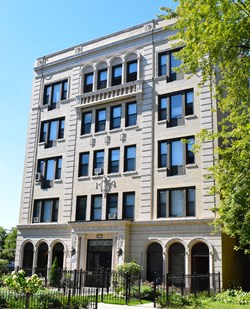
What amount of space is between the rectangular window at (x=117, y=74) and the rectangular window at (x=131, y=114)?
243 centimetres

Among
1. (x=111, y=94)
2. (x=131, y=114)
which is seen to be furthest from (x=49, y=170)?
(x=131, y=114)

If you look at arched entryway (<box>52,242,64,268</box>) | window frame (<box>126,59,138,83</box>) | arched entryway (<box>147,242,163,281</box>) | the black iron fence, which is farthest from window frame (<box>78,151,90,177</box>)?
arched entryway (<box>147,242,163,281</box>)

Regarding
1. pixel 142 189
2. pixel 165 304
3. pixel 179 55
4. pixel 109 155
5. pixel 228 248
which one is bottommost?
pixel 165 304

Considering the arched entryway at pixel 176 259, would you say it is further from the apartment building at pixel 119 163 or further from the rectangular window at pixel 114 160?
the rectangular window at pixel 114 160

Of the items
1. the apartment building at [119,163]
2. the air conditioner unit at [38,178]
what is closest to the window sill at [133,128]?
the apartment building at [119,163]

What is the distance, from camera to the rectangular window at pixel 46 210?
3198cm

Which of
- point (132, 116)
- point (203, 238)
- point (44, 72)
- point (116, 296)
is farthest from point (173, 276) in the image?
point (44, 72)

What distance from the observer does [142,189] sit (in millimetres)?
28031

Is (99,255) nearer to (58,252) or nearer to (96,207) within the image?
(96,207)

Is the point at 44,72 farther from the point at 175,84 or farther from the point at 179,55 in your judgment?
the point at 179,55

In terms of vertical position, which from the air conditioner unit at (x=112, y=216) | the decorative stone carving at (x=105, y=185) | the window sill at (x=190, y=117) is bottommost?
the air conditioner unit at (x=112, y=216)

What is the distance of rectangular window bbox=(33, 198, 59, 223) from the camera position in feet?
105

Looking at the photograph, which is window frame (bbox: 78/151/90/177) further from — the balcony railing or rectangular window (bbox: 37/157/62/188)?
the balcony railing

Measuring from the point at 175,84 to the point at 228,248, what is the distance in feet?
39.2
